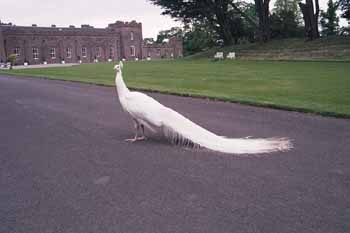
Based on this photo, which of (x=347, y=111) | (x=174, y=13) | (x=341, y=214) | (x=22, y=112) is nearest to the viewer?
(x=341, y=214)

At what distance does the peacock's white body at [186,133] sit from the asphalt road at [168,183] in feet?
0.77

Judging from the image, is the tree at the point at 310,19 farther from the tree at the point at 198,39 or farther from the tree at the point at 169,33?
the tree at the point at 169,33

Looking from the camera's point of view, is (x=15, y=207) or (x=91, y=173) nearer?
(x=15, y=207)

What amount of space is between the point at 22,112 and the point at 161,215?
900cm

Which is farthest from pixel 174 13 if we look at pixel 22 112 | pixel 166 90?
pixel 22 112

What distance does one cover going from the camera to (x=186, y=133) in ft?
21.2

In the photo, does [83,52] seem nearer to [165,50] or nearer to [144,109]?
→ [165,50]

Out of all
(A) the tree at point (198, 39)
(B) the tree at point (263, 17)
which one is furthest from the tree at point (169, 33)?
(B) the tree at point (263, 17)

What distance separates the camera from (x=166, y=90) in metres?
15.8

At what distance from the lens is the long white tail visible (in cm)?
622

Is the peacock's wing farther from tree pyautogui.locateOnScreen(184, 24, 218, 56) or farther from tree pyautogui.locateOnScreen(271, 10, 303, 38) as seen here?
tree pyautogui.locateOnScreen(184, 24, 218, 56)

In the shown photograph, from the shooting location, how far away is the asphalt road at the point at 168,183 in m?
3.77

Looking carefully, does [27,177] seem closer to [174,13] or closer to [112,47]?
[174,13]

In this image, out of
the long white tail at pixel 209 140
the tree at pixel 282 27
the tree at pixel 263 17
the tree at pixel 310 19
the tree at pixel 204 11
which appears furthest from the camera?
the tree at pixel 282 27
